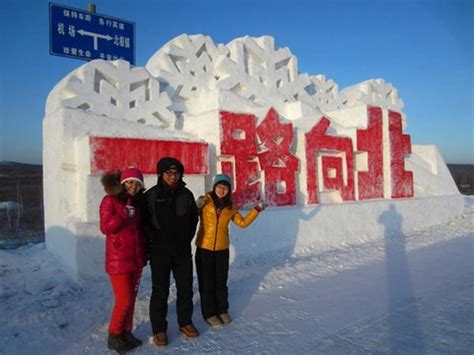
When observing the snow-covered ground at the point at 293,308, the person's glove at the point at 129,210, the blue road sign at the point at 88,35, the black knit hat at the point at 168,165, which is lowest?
the snow-covered ground at the point at 293,308

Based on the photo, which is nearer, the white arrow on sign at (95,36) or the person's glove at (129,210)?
the person's glove at (129,210)

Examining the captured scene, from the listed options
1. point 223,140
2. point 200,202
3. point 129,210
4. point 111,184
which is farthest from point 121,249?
point 223,140

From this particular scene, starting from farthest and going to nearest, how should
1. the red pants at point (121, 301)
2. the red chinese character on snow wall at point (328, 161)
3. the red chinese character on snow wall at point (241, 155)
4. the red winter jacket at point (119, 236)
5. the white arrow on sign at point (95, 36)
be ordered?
the red chinese character on snow wall at point (328, 161)
the white arrow on sign at point (95, 36)
the red chinese character on snow wall at point (241, 155)
the red pants at point (121, 301)
the red winter jacket at point (119, 236)

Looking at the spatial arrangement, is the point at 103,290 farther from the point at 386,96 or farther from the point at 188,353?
the point at 386,96

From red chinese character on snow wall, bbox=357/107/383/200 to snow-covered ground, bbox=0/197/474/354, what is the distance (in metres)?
2.55

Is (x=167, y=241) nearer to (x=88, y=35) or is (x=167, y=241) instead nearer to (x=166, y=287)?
(x=166, y=287)

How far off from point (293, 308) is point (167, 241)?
5.24ft

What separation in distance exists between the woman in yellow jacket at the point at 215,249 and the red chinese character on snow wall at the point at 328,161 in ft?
13.2

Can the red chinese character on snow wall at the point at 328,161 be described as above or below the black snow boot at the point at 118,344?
above

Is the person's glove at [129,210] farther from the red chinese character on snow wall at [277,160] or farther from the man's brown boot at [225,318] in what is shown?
the red chinese character on snow wall at [277,160]

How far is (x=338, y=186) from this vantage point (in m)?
8.06

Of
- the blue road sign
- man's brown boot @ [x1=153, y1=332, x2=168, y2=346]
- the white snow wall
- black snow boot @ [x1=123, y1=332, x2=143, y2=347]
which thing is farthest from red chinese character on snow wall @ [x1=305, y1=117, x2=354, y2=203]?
black snow boot @ [x1=123, y1=332, x2=143, y2=347]

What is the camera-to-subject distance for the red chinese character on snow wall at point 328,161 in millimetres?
7531

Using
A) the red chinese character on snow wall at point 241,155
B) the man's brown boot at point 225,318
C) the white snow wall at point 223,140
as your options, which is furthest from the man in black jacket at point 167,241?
the red chinese character on snow wall at point 241,155
